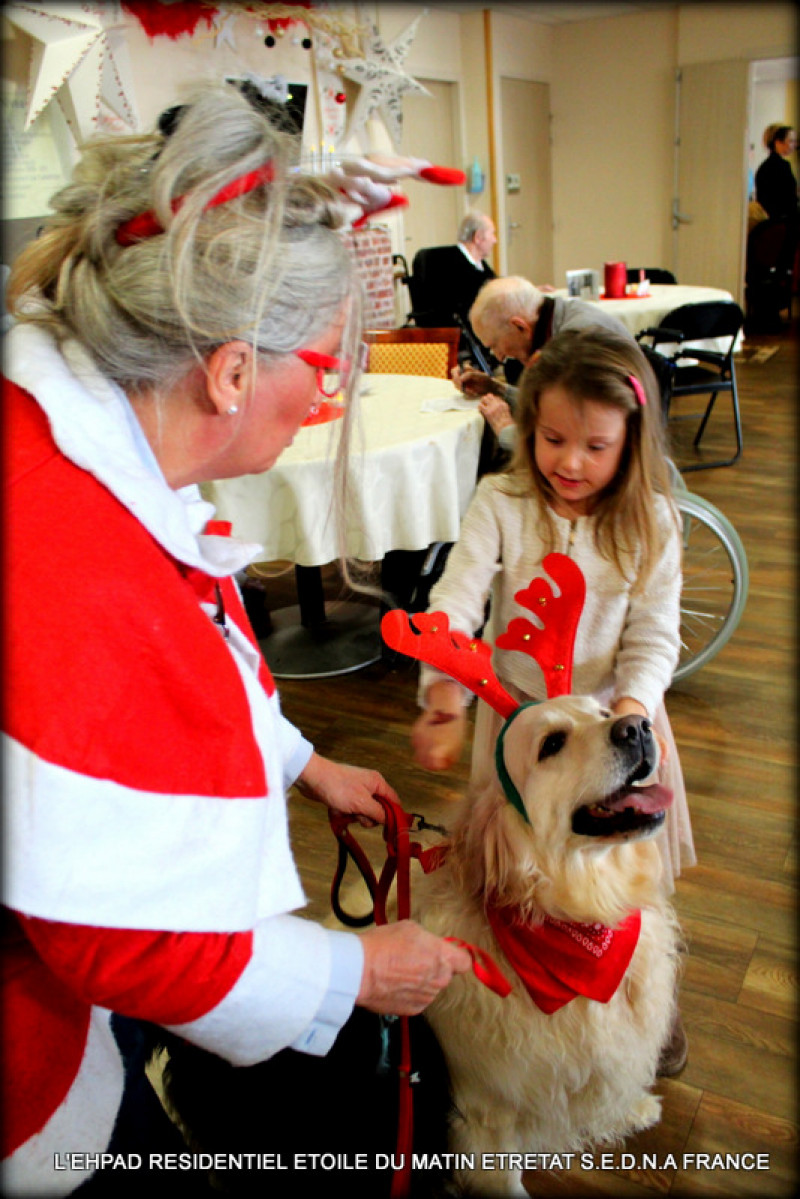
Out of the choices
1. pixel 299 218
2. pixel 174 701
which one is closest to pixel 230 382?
pixel 299 218

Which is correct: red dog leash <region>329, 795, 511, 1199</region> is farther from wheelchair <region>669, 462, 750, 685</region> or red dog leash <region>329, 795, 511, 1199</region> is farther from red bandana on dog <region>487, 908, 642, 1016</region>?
wheelchair <region>669, 462, 750, 685</region>

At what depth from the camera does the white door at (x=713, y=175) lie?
7723 mm

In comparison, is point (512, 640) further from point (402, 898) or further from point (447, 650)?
point (402, 898)

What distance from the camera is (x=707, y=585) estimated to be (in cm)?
323

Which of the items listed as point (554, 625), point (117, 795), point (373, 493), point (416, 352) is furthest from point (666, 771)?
point (416, 352)

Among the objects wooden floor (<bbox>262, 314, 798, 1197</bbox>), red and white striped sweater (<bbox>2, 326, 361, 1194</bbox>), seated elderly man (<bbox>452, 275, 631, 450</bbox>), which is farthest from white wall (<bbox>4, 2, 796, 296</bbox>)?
red and white striped sweater (<bbox>2, 326, 361, 1194</bbox>)

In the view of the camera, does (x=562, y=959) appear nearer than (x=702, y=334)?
Yes

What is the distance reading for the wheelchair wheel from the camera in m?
2.55

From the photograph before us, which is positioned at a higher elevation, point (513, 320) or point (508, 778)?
point (513, 320)

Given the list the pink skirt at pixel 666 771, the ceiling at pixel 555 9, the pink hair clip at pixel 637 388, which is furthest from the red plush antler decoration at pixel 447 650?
the ceiling at pixel 555 9

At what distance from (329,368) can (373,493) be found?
1637mm

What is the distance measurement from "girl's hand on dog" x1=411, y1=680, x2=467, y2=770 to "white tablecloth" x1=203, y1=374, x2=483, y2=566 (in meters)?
0.98

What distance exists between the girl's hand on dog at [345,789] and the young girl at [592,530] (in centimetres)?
19

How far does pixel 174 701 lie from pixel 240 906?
6.9 inches
